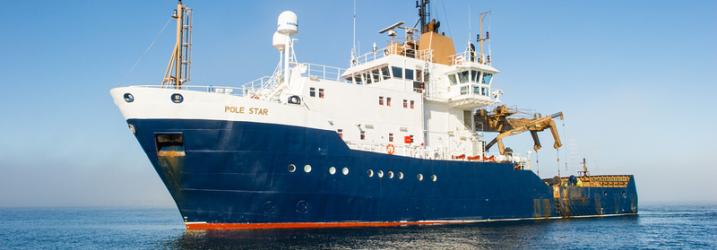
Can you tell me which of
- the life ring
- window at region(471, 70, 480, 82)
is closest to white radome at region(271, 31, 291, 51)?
the life ring

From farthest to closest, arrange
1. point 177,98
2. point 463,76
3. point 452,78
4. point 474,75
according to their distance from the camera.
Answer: point 452,78, point 474,75, point 463,76, point 177,98

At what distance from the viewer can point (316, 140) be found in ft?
73.4

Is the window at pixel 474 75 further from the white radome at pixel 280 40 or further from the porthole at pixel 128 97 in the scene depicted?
the porthole at pixel 128 97

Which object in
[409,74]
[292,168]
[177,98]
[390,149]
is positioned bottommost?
[292,168]

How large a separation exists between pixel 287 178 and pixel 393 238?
4.90m

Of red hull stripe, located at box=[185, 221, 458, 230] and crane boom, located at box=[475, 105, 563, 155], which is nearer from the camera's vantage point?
red hull stripe, located at box=[185, 221, 458, 230]

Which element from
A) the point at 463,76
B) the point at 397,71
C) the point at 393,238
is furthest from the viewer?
the point at 463,76

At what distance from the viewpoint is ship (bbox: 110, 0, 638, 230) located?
20688 millimetres

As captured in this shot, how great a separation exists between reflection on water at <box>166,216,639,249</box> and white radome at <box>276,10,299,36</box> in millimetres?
9081

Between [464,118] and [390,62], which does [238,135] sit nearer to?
[390,62]

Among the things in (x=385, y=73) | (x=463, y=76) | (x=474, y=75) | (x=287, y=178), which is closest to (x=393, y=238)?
(x=287, y=178)

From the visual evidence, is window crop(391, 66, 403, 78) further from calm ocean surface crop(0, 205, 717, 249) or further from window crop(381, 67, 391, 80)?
calm ocean surface crop(0, 205, 717, 249)

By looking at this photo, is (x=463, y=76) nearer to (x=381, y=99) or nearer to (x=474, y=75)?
(x=474, y=75)

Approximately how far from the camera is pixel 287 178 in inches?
852
